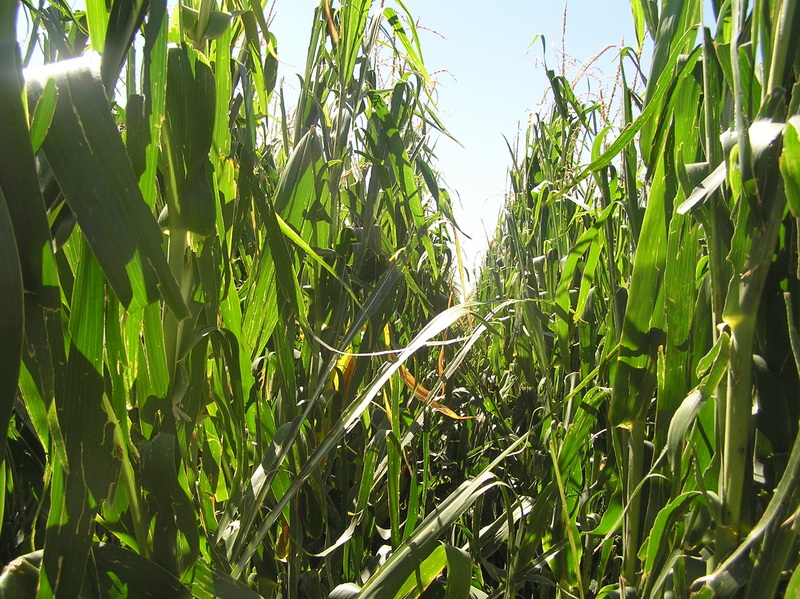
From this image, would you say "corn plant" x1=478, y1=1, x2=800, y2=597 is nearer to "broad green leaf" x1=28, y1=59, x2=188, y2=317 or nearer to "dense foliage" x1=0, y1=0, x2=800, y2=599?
"dense foliage" x1=0, y1=0, x2=800, y2=599

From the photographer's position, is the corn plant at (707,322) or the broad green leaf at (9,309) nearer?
the broad green leaf at (9,309)

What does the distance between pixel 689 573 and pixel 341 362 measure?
Result: 441mm

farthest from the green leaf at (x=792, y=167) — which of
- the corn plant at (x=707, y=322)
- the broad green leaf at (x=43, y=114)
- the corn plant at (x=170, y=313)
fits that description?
the broad green leaf at (x=43, y=114)

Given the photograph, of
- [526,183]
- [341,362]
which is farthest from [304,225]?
[526,183]

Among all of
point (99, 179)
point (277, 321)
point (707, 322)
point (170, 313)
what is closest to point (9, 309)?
point (99, 179)

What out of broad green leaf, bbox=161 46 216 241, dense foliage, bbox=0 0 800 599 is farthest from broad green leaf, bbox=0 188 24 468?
broad green leaf, bbox=161 46 216 241

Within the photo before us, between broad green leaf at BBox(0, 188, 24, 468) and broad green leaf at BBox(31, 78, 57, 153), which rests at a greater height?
broad green leaf at BBox(31, 78, 57, 153)

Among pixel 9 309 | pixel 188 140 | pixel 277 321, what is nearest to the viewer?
pixel 9 309

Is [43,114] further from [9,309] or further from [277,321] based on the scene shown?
[277,321]

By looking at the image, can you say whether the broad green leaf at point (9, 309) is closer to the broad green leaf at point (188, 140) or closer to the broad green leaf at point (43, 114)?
the broad green leaf at point (43, 114)

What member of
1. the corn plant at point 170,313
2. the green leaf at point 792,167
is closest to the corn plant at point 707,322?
the green leaf at point 792,167

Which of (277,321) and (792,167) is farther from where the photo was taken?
(277,321)

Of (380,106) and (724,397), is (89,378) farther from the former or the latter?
(380,106)

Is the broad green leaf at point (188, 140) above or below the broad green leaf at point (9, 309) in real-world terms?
above
